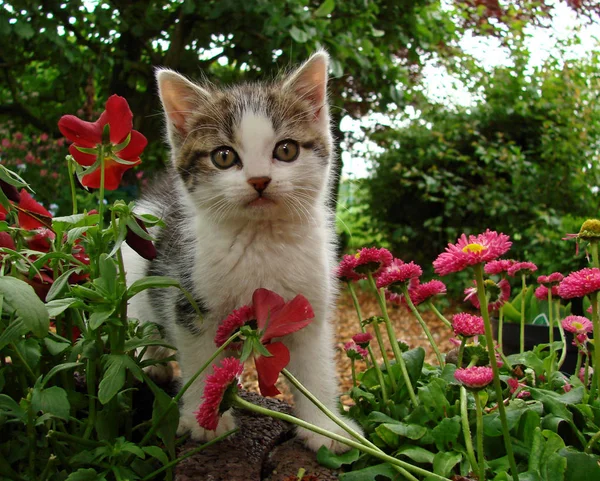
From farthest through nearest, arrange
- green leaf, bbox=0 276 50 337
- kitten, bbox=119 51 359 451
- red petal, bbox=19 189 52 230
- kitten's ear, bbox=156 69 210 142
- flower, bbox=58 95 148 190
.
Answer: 1. kitten's ear, bbox=156 69 210 142
2. kitten, bbox=119 51 359 451
3. red petal, bbox=19 189 52 230
4. flower, bbox=58 95 148 190
5. green leaf, bbox=0 276 50 337

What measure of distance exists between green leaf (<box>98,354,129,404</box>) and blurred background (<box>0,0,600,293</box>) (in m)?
1.54

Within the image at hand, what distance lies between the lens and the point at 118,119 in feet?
3.40

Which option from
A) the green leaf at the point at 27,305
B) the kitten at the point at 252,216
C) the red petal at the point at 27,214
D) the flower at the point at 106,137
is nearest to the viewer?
the green leaf at the point at 27,305

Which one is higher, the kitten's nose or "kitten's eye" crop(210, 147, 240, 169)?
"kitten's eye" crop(210, 147, 240, 169)

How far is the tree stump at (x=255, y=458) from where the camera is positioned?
3.49 feet

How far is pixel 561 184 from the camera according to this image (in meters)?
3.93

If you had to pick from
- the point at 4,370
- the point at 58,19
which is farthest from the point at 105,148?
the point at 58,19

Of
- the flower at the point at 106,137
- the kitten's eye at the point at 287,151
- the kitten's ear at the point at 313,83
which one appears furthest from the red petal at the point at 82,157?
the kitten's ear at the point at 313,83

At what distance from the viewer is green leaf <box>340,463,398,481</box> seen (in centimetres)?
101

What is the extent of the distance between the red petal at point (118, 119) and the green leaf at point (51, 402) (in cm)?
43

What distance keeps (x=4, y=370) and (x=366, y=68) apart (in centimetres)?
246

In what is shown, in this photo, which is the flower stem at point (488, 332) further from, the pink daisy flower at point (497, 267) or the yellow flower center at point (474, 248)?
the pink daisy flower at point (497, 267)

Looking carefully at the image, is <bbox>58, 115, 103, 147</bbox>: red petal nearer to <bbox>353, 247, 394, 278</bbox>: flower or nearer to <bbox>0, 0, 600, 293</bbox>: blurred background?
<bbox>353, 247, 394, 278</bbox>: flower

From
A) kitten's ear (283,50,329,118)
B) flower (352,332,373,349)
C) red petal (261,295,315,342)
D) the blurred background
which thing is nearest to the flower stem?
red petal (261,295,315,342)
